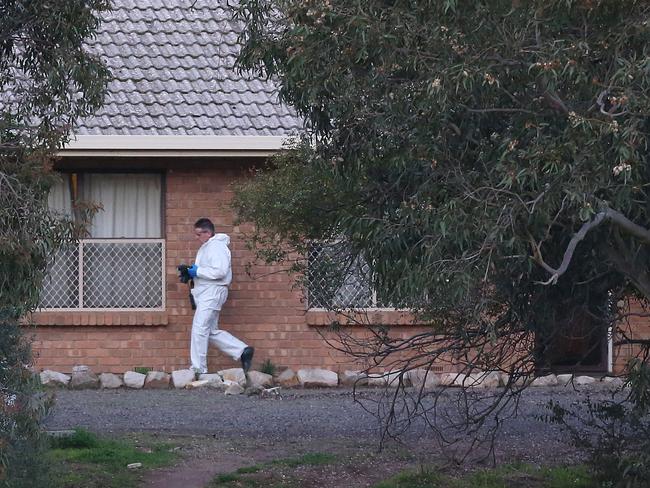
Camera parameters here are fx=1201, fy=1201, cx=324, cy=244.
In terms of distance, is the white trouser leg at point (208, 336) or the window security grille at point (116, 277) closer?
the white trouser leg at point (208, 336)

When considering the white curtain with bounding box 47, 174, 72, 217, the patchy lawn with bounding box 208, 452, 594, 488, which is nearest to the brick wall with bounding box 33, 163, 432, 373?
Answer: the white curtain with bounding box 47, 174, 72, 217

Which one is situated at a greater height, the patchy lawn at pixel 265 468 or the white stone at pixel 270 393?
the white stone at pixel 270 393

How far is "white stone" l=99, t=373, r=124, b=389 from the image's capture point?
13555 mm

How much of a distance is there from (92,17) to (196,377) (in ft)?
23.1

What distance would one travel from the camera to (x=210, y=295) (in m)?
13.4

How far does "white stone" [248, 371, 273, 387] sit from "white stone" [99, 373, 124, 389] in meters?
1.49

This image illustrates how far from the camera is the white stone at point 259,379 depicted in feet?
43.9

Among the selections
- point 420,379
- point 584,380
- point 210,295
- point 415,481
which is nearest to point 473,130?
point 415,481

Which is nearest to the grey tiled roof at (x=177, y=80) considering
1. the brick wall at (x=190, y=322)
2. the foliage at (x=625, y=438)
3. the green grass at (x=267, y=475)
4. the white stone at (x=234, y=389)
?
the brick wall at (x=190, y=322)

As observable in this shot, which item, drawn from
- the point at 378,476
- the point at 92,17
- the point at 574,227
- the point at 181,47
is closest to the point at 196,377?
the point at 181,47

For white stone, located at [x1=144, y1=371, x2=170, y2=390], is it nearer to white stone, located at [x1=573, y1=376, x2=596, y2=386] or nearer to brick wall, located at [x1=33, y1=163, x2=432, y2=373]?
brick wall, located at [x1=33, y1=163, x2=432, y2=373]

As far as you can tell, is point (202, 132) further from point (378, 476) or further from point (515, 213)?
point (515, 213)

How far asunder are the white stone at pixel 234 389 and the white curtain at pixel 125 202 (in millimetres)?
2194

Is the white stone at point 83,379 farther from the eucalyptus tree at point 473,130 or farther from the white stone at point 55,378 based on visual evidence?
the eucalyptus tree at point 473,130
